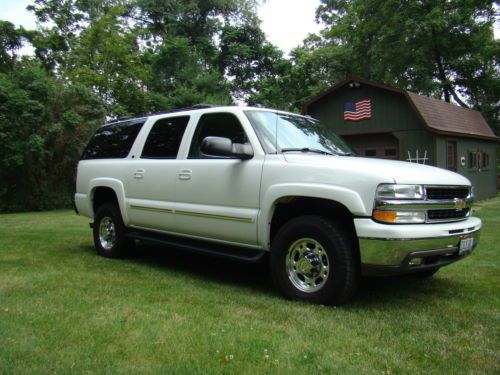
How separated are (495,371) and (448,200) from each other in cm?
172

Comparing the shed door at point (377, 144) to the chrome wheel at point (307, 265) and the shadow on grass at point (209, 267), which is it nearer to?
the shadow on grass at point (209, 267)

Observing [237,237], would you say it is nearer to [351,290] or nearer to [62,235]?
[351,290]

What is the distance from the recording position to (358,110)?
18328 mm

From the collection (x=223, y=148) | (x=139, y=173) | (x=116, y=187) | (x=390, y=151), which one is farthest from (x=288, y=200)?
(x=390, y=151)

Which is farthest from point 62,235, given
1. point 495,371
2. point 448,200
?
point 495,371

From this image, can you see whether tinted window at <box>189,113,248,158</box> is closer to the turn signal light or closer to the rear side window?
the rear side window

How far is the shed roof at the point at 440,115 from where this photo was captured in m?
16.6

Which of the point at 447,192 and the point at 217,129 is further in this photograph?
the point at 217,129

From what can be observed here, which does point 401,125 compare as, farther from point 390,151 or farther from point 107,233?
point 107,233

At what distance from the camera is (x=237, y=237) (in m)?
5.09

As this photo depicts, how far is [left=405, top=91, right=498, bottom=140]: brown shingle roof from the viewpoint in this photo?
16.7m

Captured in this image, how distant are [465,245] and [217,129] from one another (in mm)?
2857

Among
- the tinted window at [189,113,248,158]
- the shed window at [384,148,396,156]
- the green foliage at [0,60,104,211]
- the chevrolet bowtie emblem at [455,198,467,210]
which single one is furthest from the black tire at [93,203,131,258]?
the shed window at [384,148,396,156]

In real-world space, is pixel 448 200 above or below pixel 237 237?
above
